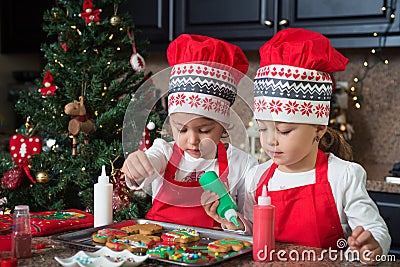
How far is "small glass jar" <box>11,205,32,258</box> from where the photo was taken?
127cm

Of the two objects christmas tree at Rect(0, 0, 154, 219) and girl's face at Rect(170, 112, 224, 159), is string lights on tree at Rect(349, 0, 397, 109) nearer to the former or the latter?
christmas tree at Rect(0, 0, 154, 219)

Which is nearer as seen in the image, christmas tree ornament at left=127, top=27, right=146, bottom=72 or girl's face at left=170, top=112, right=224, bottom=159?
girl's face at left=170, top=112, right=224, bottom=159

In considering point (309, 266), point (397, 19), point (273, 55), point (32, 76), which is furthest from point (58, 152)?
point (32, 76)

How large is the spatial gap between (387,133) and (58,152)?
1.64 metres

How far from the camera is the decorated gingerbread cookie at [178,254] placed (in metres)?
1.21

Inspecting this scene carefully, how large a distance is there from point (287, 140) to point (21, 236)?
0.63m

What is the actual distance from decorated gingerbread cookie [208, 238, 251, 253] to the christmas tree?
814mm

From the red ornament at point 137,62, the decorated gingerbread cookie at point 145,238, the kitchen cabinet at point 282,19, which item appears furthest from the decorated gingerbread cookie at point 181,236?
the kitchen cabinet at point 282,19

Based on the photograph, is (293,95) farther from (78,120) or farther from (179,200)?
(78,120)

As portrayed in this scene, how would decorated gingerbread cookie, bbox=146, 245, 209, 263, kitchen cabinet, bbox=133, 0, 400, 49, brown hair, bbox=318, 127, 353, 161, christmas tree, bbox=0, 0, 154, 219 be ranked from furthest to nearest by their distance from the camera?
kitchen cabinet, bbox=133, 0, 400, 49
christmas tree, bbox=0, 0, 154, 219
brown hair, bbox=318, 127, 353, 161
decorated gingerbread cookie, bbox=146, 245, 209, 263

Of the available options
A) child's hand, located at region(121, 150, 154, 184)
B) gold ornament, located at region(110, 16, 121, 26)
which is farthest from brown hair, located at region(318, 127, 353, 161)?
gold ornament, located at region(110, 16, 121, 26)

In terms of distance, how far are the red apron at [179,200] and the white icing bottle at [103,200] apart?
0.18 m

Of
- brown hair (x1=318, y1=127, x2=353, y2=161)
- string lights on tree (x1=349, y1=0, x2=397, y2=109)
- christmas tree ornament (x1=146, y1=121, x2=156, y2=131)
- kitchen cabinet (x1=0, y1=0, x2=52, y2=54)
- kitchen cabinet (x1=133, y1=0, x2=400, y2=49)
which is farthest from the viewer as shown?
kitchen cabinet (x1=0, y1=0, x2=52, y2=54)

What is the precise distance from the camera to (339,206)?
56.2 inches
